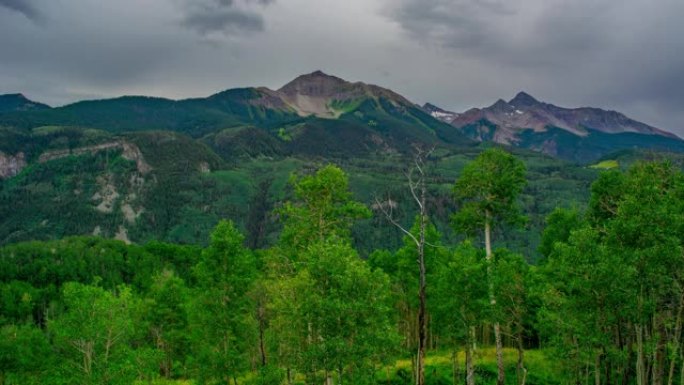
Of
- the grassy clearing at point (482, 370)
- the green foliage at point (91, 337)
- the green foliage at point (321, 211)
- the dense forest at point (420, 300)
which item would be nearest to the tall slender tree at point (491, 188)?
the dense forest at point (420, 300)

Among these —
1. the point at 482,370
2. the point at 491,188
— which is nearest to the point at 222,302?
the point at 491,188

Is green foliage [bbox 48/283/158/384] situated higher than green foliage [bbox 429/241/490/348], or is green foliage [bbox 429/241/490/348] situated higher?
green foliage [bbox 429/241/490/348]

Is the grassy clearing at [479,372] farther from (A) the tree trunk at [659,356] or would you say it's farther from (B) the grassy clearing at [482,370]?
(A) the tree trunk at [659,356]

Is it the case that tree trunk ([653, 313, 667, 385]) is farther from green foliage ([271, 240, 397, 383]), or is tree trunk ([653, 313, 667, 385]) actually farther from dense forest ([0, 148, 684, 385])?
green foliage ([271, 240, 397, 383])

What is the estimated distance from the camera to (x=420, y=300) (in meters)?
28.6

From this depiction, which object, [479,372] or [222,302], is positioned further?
[479,372]

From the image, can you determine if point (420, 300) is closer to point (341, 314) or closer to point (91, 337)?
point (341, 314)

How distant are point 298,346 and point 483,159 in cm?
2271

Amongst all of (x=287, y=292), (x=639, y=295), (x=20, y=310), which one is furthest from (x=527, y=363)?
(x=20, y=310)

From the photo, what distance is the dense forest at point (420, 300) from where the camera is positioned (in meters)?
28.9

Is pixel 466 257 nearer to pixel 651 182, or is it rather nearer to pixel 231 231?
pixel 651 182

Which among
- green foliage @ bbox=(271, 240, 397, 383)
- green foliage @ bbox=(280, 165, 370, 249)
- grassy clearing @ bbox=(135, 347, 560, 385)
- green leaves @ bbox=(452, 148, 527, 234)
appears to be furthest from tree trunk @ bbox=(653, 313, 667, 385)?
grassy clearing @ bbox=(135, 347, 560, 385)

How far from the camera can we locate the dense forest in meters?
28.9

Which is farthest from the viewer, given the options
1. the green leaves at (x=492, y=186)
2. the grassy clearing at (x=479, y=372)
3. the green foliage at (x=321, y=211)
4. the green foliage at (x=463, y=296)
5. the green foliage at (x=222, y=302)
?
the grassy clearing at (x=479, y=372)
